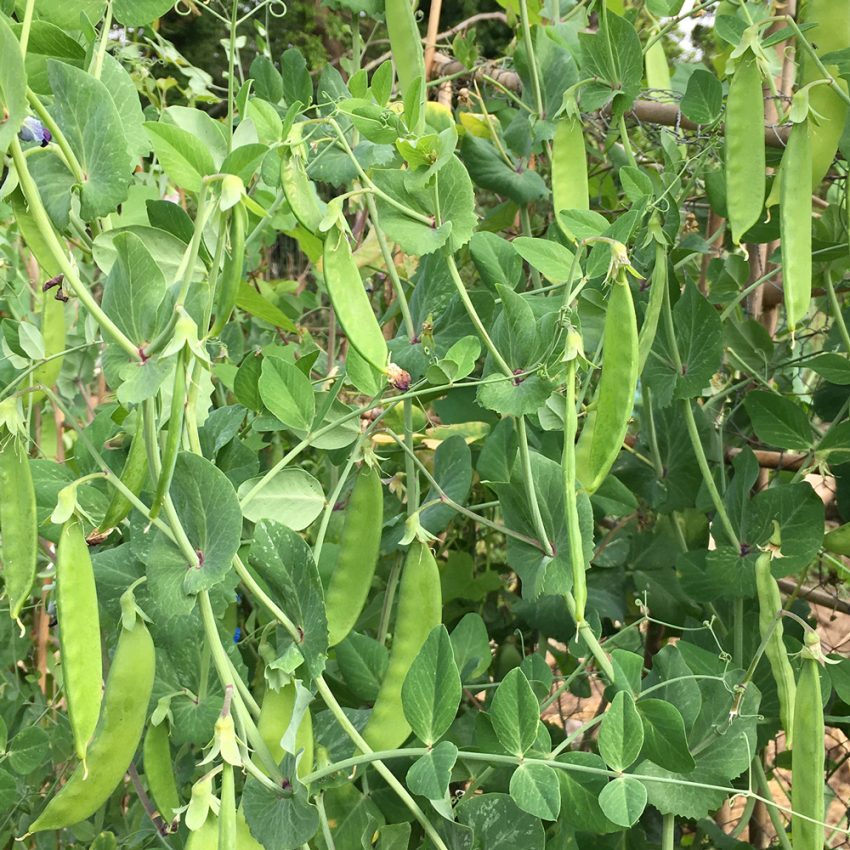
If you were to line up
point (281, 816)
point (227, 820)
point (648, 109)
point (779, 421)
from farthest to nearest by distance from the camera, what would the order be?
point (648, 109) → point (779, 421) → point (281, 816) → point (227, 820)

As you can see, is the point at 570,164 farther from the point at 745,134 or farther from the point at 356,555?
the point at 356,555

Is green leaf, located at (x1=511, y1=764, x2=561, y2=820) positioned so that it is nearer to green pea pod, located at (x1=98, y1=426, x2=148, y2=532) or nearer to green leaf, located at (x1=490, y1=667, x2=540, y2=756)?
green leaf, located at (x1=490, y1=667, x2=540, y2=756)

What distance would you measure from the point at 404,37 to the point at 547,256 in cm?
19

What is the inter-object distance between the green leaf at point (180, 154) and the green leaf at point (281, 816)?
32 centimetres

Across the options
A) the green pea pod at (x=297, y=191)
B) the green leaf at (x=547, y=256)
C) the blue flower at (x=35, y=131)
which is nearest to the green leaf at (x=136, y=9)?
the green pea pod at (x=297, y=191)

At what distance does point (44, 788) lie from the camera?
916 mm

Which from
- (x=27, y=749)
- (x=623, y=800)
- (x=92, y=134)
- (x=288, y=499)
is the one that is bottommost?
(x=27, y=749)

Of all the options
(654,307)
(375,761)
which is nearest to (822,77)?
(654,307)

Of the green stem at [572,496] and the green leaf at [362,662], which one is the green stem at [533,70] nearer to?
the green stem at [572,496]

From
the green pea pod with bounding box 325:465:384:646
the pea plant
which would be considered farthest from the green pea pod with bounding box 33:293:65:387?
the green pea pod with bounding box 325:465:384:646

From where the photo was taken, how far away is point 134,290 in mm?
407

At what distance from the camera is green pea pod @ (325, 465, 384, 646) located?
0.56 m

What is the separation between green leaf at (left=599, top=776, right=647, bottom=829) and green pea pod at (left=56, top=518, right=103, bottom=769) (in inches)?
10.1

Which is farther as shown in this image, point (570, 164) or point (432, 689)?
point (570, 164)
